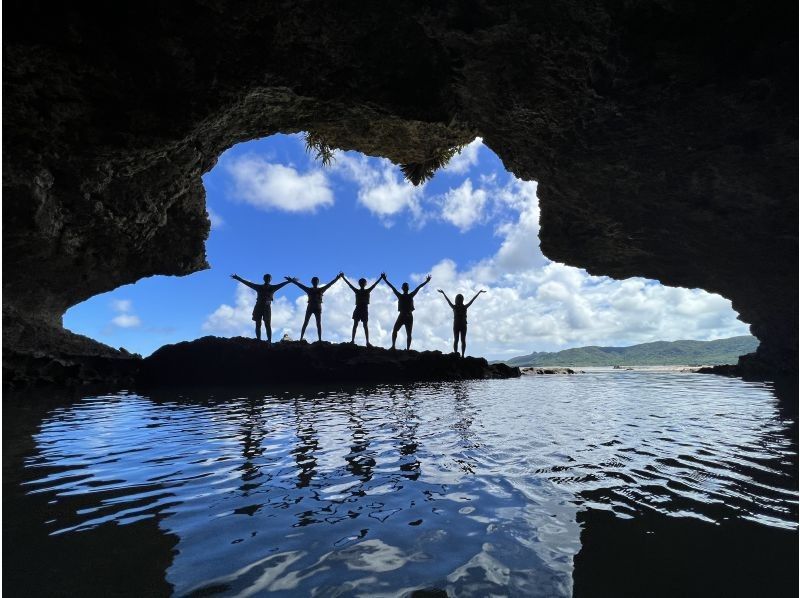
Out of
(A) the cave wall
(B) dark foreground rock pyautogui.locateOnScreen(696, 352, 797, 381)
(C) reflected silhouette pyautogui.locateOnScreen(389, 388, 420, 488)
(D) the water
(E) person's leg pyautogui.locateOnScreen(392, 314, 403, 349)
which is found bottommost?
(D) the water

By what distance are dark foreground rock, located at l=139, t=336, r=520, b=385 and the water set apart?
8.91m

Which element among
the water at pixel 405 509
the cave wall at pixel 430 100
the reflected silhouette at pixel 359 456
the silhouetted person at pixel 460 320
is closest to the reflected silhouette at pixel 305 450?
the water at pixel 405 509

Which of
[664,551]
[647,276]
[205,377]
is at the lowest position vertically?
[664,551]

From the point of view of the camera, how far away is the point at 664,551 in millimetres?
2480

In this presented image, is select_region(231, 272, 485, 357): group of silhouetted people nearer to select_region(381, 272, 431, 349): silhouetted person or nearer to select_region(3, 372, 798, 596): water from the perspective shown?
select_region(381, 272, 431, 349): silhouetted person

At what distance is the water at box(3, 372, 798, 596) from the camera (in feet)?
7.34

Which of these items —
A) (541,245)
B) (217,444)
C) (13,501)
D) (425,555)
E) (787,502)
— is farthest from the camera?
(541,245)

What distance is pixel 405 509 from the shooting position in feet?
10.1

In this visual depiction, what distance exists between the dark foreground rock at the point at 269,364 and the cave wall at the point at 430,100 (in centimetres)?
509

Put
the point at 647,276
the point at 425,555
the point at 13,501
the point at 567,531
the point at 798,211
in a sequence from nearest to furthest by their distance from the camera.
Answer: the point at 425,555 < the point at 567,531 < the point at 13,501 < the point at 798,211 < the point at 647,276

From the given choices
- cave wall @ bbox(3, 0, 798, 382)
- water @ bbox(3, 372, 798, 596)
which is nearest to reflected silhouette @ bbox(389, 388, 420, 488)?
water @ bbox(3, 372, 798, 596)

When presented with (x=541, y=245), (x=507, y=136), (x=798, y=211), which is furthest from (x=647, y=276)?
(x=507, y=136)

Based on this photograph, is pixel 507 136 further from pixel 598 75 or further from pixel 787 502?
pixel 787 502

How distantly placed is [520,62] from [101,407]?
35.3 feet
